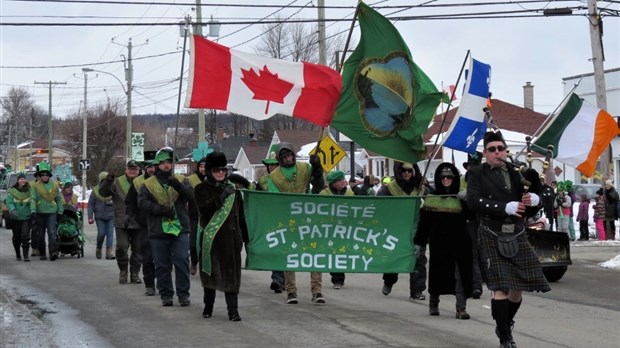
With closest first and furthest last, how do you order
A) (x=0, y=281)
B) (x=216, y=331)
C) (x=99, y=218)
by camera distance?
1. (x=216, y=331)
2. (x=0, y=281)
3. (x=99, y=218)

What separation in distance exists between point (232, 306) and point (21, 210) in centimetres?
1060

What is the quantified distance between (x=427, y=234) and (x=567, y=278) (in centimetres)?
637

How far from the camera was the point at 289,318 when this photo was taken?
11.0 metres

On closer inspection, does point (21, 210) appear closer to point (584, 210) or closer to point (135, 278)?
point (135, 278)

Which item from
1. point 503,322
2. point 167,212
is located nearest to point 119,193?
point 167,212

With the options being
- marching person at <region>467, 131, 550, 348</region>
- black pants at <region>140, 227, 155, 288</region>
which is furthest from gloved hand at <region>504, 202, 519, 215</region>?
black pants at <region>140, 227, 155, 288</region>

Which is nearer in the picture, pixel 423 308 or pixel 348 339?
pixel 348 339

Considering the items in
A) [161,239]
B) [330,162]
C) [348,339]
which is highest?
[330,162]

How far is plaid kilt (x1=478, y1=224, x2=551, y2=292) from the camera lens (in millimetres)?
8719

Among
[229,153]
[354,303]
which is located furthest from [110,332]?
Result: [229,153]

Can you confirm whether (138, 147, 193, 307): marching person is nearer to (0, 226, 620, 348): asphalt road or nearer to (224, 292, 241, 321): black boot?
(0, 226, 620, 348): asphalt road

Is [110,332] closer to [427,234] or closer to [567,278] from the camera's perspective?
[427,234]

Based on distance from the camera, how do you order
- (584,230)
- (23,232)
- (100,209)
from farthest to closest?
(584,230), (23,232), (100,209)

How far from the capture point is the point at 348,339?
372 inches
